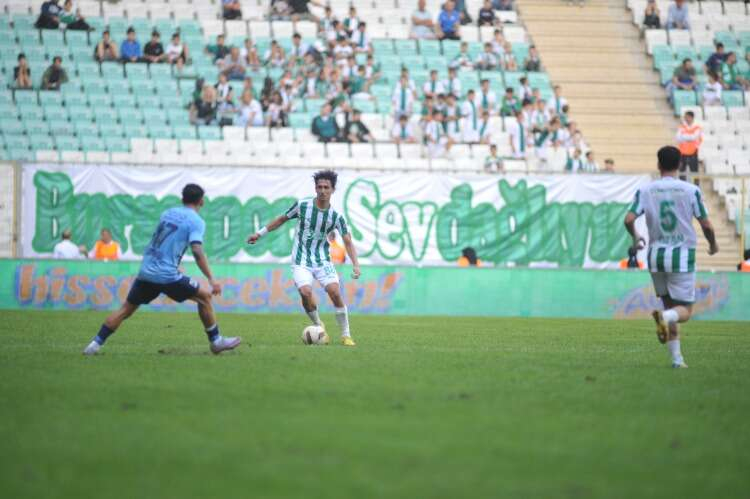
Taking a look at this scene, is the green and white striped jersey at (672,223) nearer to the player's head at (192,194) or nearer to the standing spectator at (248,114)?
the player's head at (192,194)

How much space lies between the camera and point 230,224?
2609 cm

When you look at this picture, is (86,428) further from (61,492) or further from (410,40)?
(410,40)

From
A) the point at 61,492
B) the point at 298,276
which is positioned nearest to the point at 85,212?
the point at 298,276

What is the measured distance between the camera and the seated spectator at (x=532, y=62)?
33312 mm

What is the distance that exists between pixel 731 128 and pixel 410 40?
8.69m

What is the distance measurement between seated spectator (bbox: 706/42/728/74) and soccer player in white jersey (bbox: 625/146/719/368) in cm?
2264

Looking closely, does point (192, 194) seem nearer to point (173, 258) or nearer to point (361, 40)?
point (173, 258)

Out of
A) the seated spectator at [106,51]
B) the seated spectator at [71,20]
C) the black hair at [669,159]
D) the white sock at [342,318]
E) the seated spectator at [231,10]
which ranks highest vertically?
the seated spectator at [231,10]

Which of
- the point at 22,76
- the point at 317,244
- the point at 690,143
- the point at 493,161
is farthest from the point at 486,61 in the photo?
the point at 317,244

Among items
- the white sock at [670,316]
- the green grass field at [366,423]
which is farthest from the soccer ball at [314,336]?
the white sock at [670,316]

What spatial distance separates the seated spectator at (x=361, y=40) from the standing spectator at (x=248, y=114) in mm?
4002

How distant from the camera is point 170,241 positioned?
41.7 feet

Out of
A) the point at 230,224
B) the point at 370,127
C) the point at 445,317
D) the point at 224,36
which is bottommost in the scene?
the point at 445,317

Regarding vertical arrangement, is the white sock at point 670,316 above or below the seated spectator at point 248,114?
below
